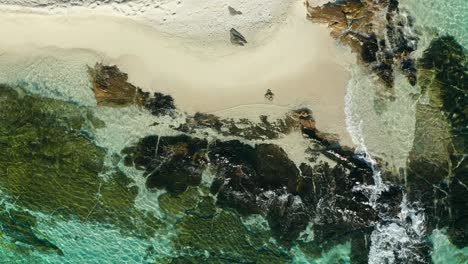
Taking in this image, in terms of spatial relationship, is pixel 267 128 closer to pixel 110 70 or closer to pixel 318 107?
pixel 318 107

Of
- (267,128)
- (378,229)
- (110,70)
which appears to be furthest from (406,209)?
(110,70)

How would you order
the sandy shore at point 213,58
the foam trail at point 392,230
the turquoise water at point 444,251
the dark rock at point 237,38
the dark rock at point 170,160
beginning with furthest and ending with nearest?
the turquoise water at point 444,251, the foam trail at point 392,230, the dark rock at point 170,160, the dark rock at point 237,38, the sandy shore at point 213,58

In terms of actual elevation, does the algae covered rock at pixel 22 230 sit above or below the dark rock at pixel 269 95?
below

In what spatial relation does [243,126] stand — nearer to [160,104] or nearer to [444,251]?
[160,104]

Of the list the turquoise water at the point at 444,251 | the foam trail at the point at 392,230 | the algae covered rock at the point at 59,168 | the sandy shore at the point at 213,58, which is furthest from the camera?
the turquoise water at the point at 444,251

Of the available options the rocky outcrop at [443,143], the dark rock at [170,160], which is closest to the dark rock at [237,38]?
the dark rock at [170,160]

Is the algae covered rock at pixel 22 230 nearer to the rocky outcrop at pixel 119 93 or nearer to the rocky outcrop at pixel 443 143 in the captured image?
the rocky outcrop at pixel 119 93

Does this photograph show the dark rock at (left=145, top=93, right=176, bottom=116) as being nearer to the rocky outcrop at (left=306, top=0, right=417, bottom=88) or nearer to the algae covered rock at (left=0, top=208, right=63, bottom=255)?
the rocky outcrop at (left=306, top=0, right=417, bottom=88)

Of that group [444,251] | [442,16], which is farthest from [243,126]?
[444,251]
